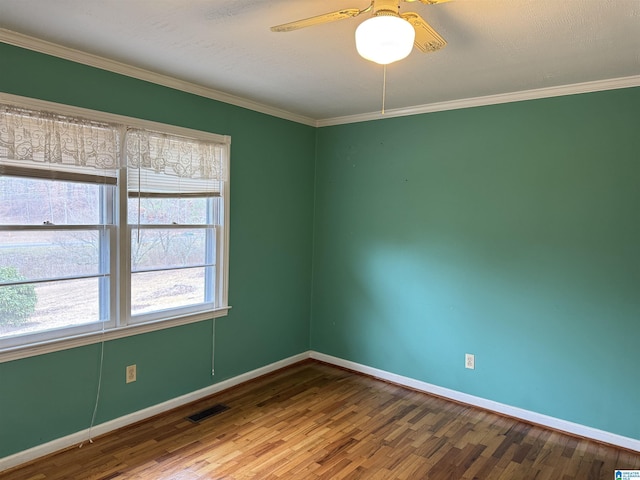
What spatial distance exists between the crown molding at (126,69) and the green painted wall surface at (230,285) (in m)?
0.04

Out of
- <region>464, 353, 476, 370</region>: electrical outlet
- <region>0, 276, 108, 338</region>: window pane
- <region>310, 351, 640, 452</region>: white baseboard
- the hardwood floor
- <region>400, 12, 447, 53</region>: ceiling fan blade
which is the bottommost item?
the hardwood floor

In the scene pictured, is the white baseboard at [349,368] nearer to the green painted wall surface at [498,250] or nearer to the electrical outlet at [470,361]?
the green painted wall surface at [498,250]

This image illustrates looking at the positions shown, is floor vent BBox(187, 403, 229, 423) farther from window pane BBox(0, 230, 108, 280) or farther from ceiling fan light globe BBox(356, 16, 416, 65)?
ceiling fan light globe BBox(356, 16, 416, 65)

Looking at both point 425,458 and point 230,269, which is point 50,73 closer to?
point 230,269

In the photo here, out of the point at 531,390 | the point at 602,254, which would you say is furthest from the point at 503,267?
the point at 531,390

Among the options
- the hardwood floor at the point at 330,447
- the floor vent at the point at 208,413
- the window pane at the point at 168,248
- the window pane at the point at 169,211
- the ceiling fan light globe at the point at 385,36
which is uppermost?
the ceiling fan light globe at the point at 385,36

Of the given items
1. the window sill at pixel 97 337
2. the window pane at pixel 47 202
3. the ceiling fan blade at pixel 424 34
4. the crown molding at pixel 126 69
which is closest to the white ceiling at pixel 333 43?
the crown molding at pixel 126 69

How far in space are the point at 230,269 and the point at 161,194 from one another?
873 mm

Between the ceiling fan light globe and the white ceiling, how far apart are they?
1.71ft

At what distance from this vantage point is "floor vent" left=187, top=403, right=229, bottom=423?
317cm

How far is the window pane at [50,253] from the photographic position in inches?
97.0

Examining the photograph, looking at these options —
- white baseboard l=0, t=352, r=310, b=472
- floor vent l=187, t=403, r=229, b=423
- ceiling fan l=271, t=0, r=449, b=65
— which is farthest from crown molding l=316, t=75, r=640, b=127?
floor vent l=187, t=403, r=229, b=423

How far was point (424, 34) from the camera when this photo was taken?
1760 millimetres

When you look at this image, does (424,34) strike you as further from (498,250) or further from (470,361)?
(470,361)
